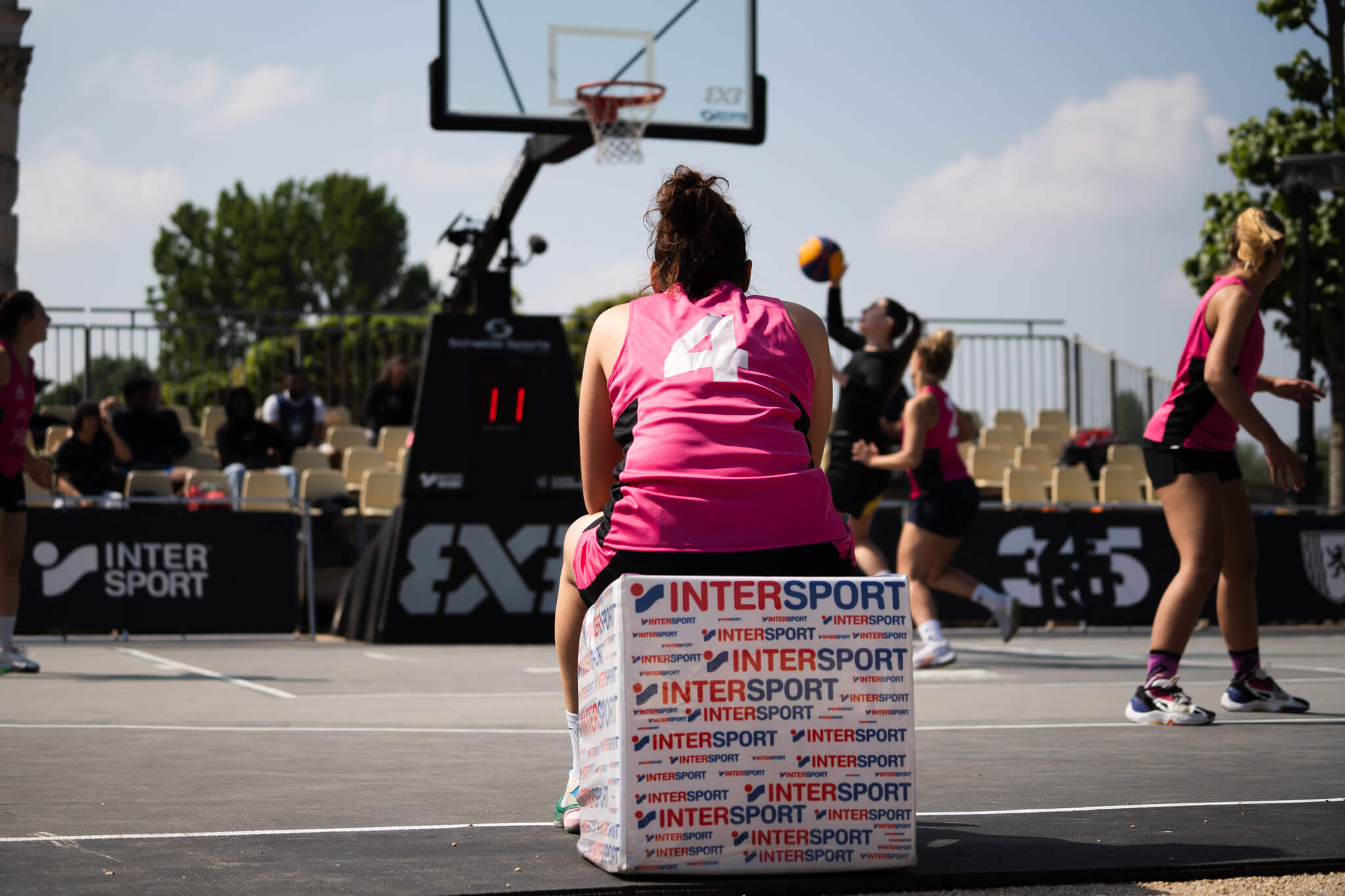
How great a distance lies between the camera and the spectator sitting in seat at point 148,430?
14328mm

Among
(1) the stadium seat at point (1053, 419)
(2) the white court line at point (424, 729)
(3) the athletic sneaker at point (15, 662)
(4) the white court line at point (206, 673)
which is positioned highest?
(1) the stadium seat at point (1053, 419)

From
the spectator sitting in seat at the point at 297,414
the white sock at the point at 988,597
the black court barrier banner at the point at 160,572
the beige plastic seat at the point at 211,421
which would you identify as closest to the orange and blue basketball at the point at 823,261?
the white sock at the point at 988,597

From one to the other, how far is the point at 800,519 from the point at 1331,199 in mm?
20221

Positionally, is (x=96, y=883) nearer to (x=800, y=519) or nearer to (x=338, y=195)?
(x=800, y=519)

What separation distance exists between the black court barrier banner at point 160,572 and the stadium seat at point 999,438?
415 inches

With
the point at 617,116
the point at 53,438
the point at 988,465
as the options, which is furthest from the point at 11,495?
the point at 988,465

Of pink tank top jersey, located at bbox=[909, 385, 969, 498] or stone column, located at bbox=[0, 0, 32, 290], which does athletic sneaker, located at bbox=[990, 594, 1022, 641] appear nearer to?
pink tank top jersey, located at bbox=[909, 385, 969, 498]

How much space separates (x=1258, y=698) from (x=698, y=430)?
377 centimetres

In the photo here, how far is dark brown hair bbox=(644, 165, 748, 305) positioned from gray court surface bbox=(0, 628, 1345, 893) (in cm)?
135

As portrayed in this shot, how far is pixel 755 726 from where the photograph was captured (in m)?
2.84

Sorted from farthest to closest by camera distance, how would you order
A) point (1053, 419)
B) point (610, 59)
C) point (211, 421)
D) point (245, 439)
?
point (1053, 419) < point (211, 421) < point (245, 439) < point (610, 59)

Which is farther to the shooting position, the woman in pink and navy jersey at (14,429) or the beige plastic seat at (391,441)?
the beige plastic seat at (391,441)

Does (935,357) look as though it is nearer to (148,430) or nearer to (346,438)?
(148,430)

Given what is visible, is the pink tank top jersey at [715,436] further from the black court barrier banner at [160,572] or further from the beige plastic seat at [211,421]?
the beige plastic seat at [211,421]
